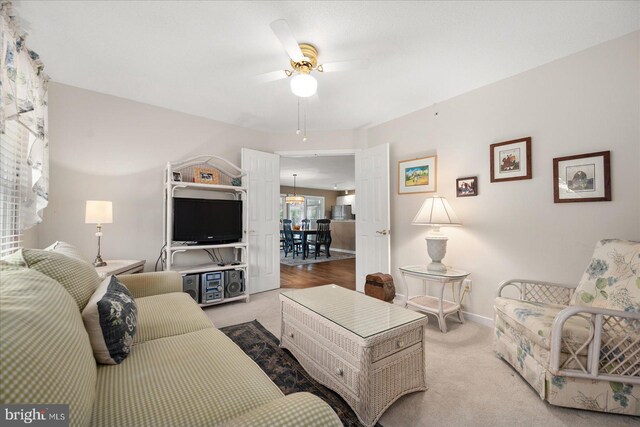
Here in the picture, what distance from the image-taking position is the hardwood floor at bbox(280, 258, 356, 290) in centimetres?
442

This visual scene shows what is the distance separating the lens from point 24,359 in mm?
574

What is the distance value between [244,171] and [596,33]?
3.49 m

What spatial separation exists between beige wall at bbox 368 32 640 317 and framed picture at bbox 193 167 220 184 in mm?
2640

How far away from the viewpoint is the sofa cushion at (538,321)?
1.52m

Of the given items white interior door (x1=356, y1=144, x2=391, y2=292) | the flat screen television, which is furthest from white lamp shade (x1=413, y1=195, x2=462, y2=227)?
the flat screen television

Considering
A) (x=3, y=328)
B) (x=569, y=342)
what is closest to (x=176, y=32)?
(x=3, y=328)

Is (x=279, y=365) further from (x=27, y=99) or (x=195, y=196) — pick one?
(x=27, y=99)

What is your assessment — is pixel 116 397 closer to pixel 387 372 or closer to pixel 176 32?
pixel 387 372

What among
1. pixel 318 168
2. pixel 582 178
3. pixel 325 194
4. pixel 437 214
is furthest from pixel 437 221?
pixel 325 194

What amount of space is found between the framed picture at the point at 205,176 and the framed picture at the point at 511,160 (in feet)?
10.5

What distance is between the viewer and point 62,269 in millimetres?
1234

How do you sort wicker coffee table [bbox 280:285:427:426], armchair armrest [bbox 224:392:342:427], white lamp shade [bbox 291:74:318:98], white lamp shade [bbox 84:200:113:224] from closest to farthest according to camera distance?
armchair armrest [bbox 224:392:342:427], wicker coffee table [bbox 280:285:427:426], white lamp shade [bbox 291:74:318:98], white lamp shade [bbox 84:200:113:224]

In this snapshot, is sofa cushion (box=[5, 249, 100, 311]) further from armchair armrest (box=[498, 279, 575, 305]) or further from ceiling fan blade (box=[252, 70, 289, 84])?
armchair armrest (box=[498, 279, 575, 305])

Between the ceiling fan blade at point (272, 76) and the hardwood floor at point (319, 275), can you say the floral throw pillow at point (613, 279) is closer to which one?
the ceiling fan blade at point (272, 76)
